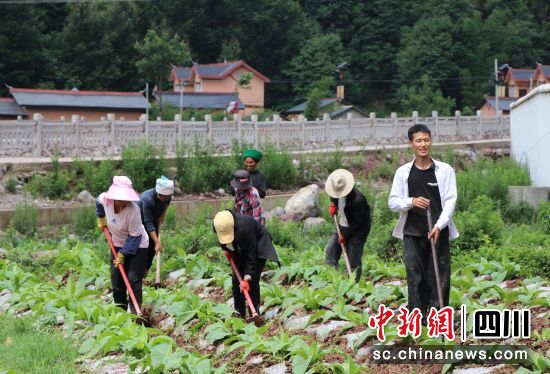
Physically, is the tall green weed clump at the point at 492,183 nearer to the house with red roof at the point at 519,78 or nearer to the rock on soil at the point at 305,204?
the rock on soil at the point at 305,204

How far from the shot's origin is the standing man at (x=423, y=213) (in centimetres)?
812

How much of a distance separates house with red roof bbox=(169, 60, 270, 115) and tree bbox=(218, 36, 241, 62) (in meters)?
2.97

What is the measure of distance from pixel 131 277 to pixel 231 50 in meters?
51.1

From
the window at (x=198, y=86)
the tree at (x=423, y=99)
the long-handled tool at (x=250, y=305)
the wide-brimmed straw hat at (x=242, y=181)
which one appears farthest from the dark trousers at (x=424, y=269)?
the window at (x=198, y=86)

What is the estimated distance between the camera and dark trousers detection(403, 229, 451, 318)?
829cm

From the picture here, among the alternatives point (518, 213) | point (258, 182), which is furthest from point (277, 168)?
point (258, 182)

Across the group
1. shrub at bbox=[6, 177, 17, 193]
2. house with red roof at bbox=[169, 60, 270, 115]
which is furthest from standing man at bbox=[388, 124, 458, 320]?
house with red roof at bbox=[169, 60, 270, 115]

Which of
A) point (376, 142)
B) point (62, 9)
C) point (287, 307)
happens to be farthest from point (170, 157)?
point (62, 9)

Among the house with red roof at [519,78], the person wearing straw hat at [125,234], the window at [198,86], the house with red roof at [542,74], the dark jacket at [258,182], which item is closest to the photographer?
the person wearing straw hat at [125,234]

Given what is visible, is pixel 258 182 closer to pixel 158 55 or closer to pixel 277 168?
pixel 277 168

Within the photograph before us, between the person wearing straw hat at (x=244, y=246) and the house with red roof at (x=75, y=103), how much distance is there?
36.4m

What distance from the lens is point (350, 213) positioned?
437 inches

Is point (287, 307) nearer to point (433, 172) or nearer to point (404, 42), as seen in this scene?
point (433, 172)

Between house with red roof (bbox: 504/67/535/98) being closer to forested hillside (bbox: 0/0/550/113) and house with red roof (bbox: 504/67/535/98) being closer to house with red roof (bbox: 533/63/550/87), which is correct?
forested hillside (bbox: 0/0/550/113)
